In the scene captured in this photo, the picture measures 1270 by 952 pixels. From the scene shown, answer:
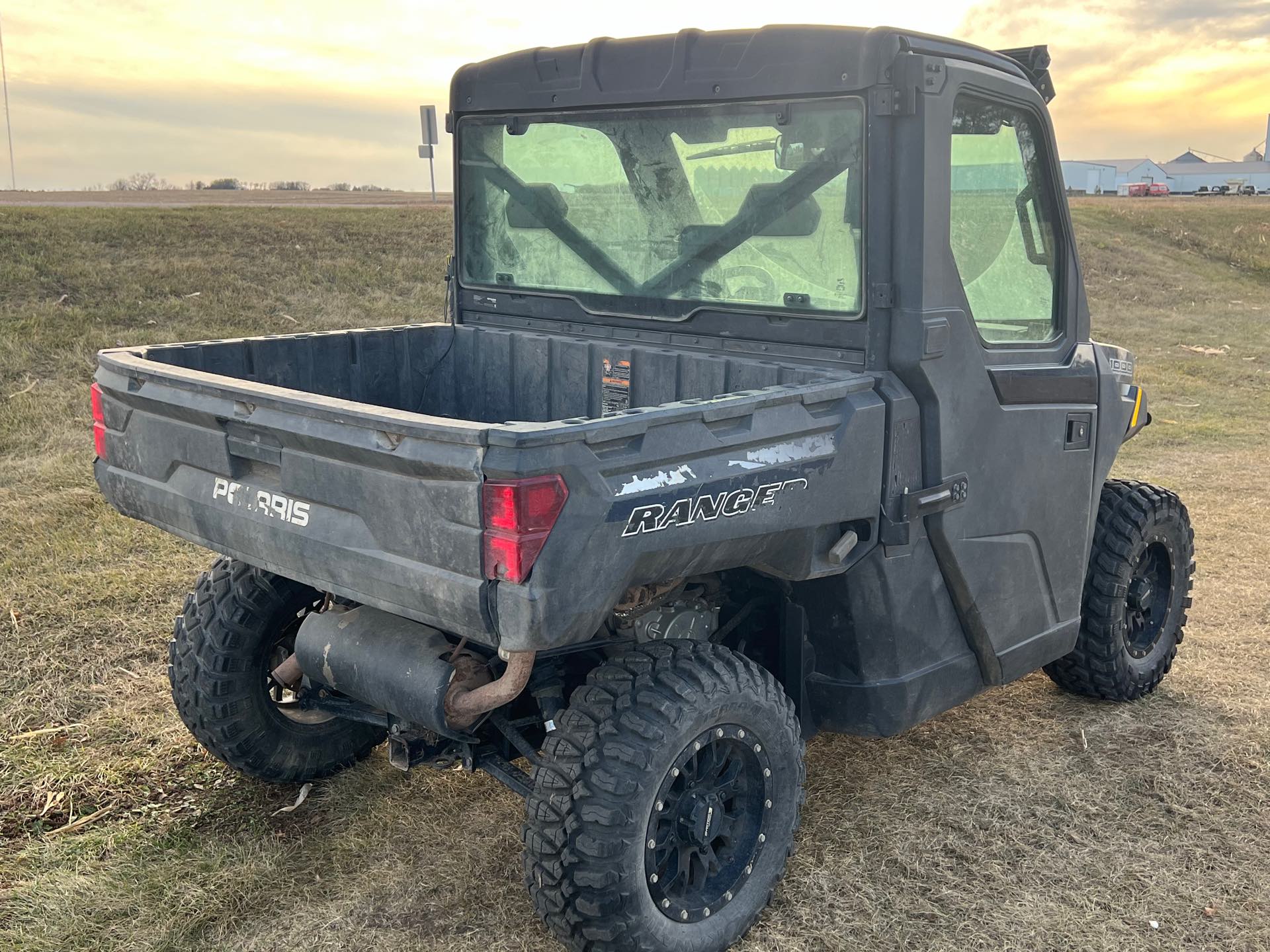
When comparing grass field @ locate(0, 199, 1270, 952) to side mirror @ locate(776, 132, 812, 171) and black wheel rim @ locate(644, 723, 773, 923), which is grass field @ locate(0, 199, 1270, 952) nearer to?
black wheel rim @ locate(644, 723, 773, 923)

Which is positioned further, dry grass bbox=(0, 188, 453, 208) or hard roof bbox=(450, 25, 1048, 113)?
dry grass bbox=(0, 188, 453, 208)

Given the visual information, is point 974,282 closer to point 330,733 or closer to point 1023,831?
point 1023,831

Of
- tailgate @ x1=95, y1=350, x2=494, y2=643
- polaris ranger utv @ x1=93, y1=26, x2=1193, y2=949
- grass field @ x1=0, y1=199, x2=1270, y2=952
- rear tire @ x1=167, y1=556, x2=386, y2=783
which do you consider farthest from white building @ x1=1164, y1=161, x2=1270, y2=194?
tailgate @ x1=95, y1=350, x2=494, y2=643

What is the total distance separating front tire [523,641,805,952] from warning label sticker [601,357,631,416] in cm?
104

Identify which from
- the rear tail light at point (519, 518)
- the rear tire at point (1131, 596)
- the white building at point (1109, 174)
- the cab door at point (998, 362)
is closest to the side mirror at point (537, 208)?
the cab door at point (998, 362)

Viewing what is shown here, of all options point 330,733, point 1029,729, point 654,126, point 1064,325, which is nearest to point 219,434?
point 330,733

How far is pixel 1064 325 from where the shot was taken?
3.92m

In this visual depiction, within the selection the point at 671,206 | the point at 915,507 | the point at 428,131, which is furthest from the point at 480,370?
the point at 428,131

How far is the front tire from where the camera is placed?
9.16ft

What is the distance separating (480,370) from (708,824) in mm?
1948

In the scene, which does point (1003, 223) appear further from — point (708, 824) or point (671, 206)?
point (708, 824)

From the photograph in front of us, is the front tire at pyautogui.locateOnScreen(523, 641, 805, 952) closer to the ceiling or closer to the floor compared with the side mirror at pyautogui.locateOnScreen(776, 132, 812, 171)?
closer to the floor

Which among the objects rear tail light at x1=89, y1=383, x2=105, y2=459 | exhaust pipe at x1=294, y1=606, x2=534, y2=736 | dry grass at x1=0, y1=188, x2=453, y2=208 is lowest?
exhaust pipe at x1=294, y1=606, x2=534, y2=736

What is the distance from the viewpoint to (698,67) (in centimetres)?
352
